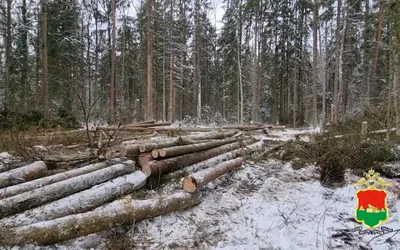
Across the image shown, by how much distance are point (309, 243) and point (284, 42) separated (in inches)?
946

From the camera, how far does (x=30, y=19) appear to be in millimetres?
18141

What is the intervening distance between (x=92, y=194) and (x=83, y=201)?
188 mm

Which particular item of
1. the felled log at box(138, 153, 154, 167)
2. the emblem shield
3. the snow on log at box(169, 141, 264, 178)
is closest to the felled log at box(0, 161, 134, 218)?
the felled log at box(138, 153, 154, 167)

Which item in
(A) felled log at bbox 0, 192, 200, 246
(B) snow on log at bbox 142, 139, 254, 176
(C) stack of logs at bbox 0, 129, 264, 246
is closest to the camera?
(A) felled log at bbox 0, 192, 200, 246

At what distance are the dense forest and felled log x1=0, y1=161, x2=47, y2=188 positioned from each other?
11934 mm

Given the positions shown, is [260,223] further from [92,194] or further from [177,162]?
[92,194]

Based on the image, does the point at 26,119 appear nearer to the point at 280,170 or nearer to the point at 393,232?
the point at 280,170

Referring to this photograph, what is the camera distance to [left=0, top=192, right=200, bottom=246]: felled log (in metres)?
3.00

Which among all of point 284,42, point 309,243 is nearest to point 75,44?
point 284,42

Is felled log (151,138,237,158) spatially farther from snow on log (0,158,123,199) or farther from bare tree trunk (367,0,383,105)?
bare tree trunk (367,0,383,105)

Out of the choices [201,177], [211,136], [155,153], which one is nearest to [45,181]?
[155,153]

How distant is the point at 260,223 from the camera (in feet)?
13.4

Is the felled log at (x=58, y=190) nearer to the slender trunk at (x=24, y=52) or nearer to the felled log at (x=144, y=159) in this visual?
the felled log at (x=144, y=159)

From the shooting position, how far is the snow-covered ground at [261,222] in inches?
137
